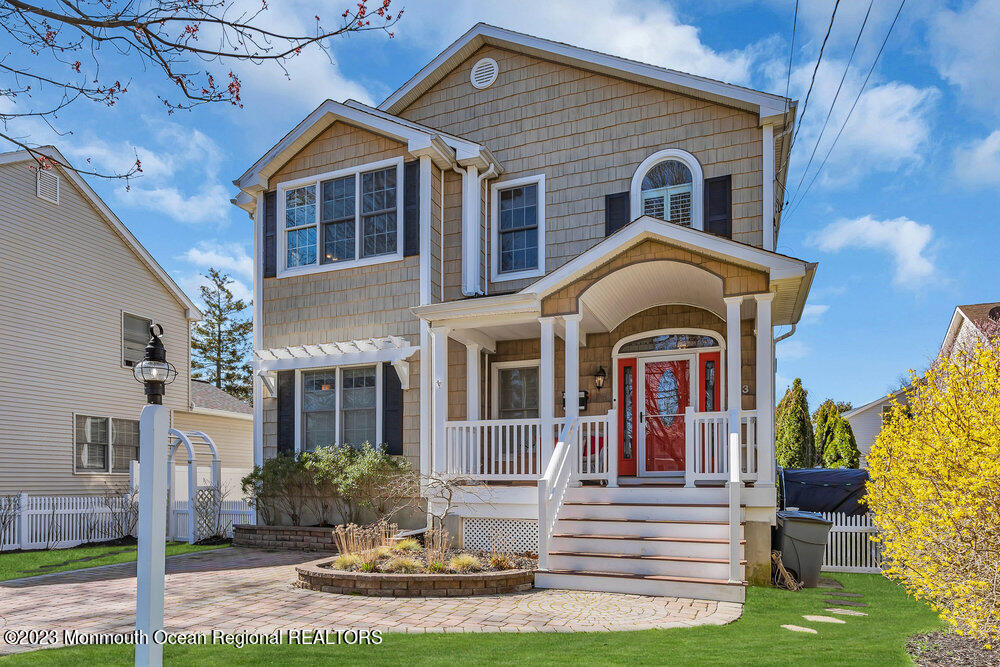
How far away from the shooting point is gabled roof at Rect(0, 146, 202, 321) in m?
15.2

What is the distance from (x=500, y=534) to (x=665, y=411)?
10.4 feet

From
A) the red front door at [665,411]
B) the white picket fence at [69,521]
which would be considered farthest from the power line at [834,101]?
the white picket fence at [69,521]

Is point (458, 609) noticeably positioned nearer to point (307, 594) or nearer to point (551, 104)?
point (307, 594)

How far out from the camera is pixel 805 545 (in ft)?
29.4

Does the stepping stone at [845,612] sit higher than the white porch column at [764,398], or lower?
lower

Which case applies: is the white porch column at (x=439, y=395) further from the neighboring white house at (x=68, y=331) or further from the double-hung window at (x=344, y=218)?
the neighboring white house at (x=68, y=331)

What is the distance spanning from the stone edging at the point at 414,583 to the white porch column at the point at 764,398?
3.21m

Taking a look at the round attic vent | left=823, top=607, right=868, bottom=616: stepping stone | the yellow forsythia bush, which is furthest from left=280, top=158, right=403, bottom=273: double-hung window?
the yellow forsythia bush

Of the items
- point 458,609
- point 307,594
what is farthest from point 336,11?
point 307,594

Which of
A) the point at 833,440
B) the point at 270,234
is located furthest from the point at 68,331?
the point at 833,440

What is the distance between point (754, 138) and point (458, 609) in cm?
803

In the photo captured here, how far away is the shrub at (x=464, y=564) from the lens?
8.03 metres

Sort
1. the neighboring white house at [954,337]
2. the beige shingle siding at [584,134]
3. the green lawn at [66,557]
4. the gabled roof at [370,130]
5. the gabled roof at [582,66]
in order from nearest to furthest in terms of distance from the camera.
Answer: the green lawn at [66,557]
the gabled roof at [582,66]
the beige shingle siding at [584,134]
the gabled roof at [370,130]
the neighboring white house at [954,337]

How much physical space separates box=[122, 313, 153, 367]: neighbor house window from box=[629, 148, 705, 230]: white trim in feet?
39.1
